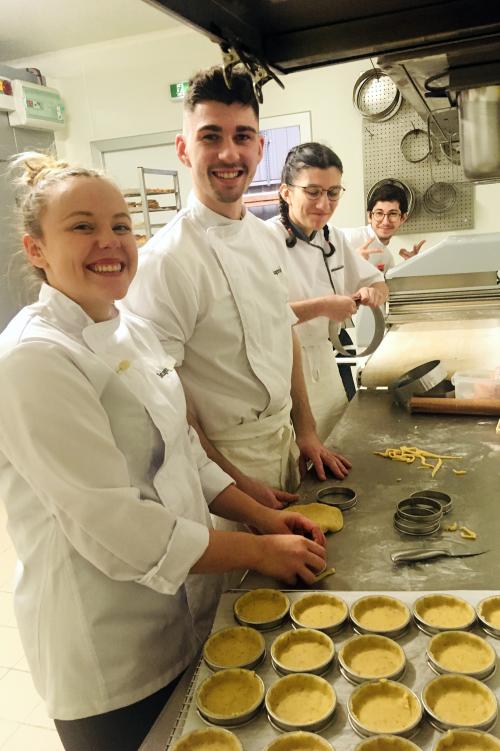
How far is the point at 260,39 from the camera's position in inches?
42.4

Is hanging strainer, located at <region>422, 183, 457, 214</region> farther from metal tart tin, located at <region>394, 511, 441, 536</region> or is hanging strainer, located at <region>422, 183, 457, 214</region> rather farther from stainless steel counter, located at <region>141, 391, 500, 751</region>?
metal tart tin, located at <region>394, 511, 441, 536</region>

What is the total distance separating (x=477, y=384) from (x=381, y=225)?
2.08m

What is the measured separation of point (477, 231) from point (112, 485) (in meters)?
4.04

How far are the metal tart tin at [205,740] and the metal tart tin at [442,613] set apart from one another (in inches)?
14.0

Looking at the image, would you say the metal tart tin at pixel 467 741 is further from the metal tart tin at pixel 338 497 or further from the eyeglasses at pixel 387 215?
the eyeglasses at pixel 387 215

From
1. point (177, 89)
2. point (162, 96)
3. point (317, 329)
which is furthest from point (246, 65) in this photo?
point (162, 96)

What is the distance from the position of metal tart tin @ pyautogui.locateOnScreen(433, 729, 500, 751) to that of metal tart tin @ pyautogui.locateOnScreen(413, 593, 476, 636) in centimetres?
20

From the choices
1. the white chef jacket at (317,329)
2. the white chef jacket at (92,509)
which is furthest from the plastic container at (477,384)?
the white chef jacket at (92,509)

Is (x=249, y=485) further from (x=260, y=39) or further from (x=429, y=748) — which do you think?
(x=260, y=39)

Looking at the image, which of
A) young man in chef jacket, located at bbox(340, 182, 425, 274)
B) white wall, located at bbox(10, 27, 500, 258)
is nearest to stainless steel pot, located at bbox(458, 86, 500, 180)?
young man in chef jacket, located at bbox(340, 182, 425, 274)

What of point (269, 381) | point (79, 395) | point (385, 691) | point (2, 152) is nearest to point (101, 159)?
point (2, 152)

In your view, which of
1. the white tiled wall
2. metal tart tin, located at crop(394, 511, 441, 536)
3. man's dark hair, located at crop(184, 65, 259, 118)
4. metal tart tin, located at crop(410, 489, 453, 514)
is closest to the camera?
metal tart tin, located at crop(394, 511, 441, 536)

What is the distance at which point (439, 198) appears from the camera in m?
4.31

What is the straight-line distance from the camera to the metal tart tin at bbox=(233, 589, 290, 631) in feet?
3.24
